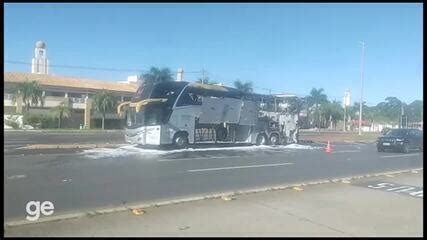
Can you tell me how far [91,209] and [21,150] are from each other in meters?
10.6

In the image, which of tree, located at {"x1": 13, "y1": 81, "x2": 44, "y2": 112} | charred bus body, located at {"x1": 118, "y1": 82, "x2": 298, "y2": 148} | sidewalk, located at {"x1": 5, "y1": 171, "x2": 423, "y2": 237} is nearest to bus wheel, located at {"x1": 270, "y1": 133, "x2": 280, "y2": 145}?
charred bus body, located at {"x1": 118, "y1": 82, "x2": 298, "y2": 148}

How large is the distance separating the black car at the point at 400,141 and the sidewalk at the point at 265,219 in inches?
634

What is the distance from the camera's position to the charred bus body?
18600 mm

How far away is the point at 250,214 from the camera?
6754 mm

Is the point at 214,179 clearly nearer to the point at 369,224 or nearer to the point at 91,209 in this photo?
the point at 91,209

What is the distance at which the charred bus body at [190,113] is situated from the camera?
18600 millimetres

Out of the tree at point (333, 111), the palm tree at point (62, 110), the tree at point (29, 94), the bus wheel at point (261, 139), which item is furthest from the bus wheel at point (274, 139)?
the tree at point (29, 94)

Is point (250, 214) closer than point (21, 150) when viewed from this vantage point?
Yes

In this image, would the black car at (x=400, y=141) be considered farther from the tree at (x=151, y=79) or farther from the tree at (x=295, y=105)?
the tree at (x=151, y=79)

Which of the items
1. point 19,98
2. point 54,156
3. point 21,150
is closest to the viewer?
point 54,156

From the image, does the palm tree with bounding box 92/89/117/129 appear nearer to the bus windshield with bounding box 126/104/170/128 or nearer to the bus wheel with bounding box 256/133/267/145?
the bus windshield with bounding box 126/104/170/128

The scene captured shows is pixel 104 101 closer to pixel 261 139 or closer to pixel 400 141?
pixel 261 139

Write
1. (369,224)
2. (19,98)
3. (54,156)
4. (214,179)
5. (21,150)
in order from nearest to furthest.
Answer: (369,224)
(214,179)
(54,156)
(21,150)
(19,98)

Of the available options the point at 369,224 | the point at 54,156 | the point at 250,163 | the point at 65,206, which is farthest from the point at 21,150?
the point at 369,224
